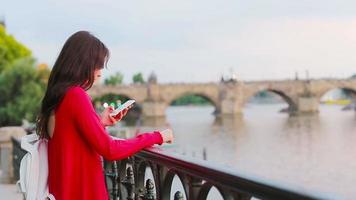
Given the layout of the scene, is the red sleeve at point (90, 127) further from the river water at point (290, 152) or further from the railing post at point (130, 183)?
the river water at point (290, 152)

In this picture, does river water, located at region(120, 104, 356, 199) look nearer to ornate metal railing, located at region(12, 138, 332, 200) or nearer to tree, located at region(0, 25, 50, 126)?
tree, located at region(0, 25, 50, 126)

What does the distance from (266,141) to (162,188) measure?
43.8 meters

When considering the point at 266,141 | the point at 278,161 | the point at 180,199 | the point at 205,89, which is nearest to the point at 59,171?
the point at 180,199

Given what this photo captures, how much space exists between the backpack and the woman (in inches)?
1.1

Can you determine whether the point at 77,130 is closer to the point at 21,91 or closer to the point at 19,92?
the point at 21,91

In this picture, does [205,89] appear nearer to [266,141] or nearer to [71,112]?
[266,141]

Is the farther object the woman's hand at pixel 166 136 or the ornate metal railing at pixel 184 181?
the woman's hand at pixel 166 136

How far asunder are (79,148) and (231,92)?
84.5 meters

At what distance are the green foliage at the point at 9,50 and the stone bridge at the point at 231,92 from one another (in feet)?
96.3

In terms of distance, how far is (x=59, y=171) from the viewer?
2.87 meters

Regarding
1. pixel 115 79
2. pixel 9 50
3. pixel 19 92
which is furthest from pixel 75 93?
pixel 115 79

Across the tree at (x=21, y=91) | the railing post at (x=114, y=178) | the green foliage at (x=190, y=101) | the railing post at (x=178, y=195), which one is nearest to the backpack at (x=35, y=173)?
the railing post at (x=178, y=195)

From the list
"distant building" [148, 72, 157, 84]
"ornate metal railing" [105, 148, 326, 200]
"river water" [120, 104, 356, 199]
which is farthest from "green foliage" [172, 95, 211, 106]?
"ornate metal railing" [105, 148, 326, 200]

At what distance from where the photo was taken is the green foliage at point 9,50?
46.0m
